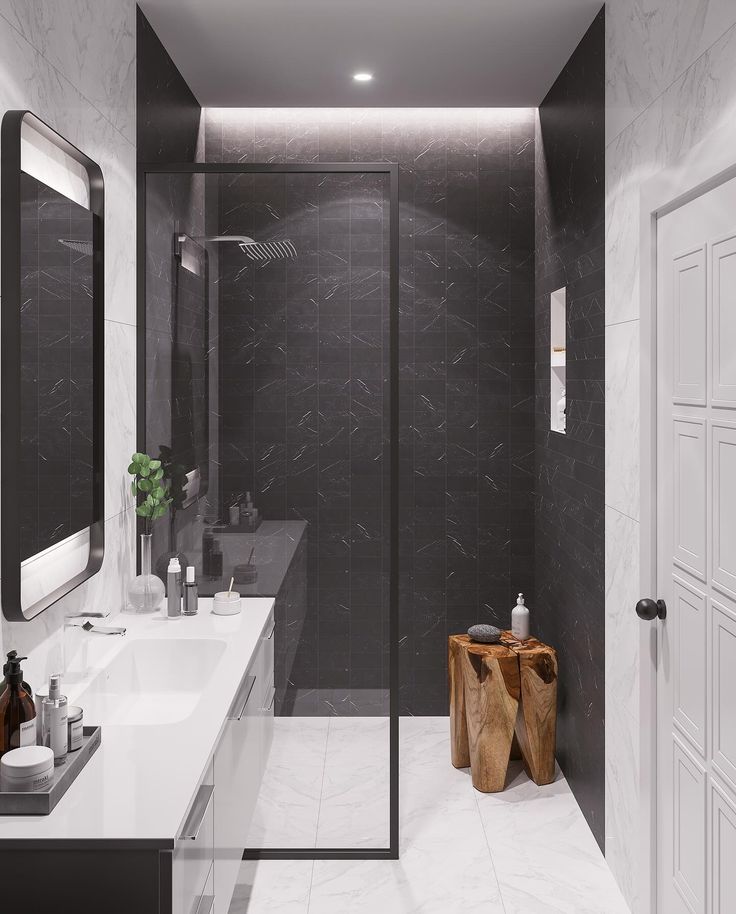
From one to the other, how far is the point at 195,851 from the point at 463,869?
152cm

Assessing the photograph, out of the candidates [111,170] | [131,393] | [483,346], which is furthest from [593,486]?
[111,170]

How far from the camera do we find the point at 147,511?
2.67m

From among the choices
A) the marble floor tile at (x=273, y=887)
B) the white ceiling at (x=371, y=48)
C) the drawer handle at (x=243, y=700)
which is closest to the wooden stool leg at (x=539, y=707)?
the marble floor tile at (x=273, y=887)

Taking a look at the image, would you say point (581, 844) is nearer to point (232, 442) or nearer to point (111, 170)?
point (232, 442)

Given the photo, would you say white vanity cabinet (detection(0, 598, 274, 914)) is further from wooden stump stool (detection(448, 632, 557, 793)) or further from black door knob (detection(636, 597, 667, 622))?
wooden stump stool (detection(448, 632, 557, 793))

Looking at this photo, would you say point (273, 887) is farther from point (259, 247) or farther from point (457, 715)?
point (259, 247)

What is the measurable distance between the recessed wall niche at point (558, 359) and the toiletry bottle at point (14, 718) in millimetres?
2396

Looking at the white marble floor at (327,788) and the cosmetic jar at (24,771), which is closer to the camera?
the cosmetic jar at (24,771)

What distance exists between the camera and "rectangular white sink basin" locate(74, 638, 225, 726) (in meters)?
2.11

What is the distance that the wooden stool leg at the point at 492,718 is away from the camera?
329cm

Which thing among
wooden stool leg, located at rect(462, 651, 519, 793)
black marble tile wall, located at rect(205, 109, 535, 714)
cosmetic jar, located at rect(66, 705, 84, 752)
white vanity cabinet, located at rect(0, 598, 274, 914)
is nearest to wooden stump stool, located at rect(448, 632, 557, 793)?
wooden stool leg, located at rect(462, 651, 519, 793)

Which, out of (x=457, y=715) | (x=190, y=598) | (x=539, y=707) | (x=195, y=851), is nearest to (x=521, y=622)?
(x=539, y=707)

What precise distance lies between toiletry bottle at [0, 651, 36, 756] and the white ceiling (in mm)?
2303

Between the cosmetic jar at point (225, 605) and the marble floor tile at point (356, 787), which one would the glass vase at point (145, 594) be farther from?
the marble floor tile at point (356, 787)
